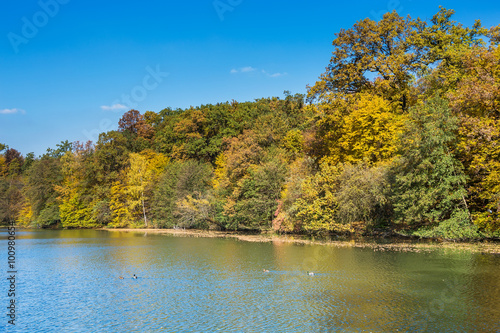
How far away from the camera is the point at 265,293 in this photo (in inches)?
810

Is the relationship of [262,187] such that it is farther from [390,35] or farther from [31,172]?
[31,172]

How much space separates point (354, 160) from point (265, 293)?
2498cm

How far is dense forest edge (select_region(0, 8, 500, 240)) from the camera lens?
106 feet

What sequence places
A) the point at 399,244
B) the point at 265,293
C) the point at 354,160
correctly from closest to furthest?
1. the point at 265,293
2. the point at 399,244
3. the point at 354,160

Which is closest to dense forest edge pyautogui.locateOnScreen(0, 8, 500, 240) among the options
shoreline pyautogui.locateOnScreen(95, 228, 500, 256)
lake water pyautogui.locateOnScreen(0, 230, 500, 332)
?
shoreline pyautogui.locateOnScreen(95, 228, 500, 256)

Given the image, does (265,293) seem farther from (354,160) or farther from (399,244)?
(354,160)

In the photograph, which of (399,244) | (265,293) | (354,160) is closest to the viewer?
(265,293)

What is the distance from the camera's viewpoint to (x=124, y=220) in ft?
243

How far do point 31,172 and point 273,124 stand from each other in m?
58.0

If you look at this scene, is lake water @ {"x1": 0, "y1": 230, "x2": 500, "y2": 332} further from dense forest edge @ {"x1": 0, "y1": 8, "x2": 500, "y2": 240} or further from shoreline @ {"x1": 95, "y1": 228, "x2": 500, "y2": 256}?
dense forest edge @ {"x1": 0, "y1": 8, "x2": 500, "y2": 240}

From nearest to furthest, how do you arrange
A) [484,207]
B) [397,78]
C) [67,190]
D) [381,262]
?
[381,262] < [484,207] < [397,78] < [67,190]

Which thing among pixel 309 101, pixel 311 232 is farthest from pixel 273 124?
pixel 311 232

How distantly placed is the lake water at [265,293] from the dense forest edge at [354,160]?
6.80 meters

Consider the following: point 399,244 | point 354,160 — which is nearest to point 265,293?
point 399,244
